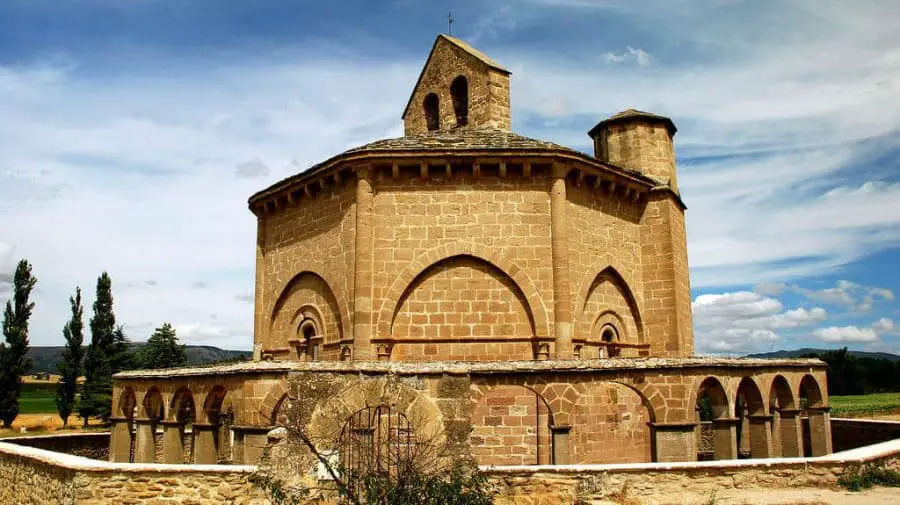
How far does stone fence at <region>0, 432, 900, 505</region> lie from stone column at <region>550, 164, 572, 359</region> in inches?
178

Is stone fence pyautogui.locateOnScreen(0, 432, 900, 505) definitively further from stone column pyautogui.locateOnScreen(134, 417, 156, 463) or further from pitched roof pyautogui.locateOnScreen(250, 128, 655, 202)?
pitched roof pyautogui.locateOnScreen(250, 128, 655, 202)

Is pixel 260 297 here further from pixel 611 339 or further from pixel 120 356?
pixel 120 356

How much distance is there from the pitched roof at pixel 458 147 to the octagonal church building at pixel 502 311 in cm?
5

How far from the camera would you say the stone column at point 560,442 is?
32.2ft

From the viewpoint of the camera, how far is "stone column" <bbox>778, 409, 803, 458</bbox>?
1248cm

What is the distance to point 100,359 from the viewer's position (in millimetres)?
38938

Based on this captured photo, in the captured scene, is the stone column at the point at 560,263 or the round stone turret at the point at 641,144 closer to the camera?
the stone column at the point at 560,263

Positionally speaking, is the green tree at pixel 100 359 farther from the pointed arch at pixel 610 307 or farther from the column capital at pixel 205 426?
the pointed arch at pixel 610 307

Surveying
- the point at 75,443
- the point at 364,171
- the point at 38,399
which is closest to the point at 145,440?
the point at 75,443

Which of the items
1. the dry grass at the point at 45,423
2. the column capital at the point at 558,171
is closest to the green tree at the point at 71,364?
the dry grass at the point at 45,423

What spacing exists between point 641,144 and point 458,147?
226 inches

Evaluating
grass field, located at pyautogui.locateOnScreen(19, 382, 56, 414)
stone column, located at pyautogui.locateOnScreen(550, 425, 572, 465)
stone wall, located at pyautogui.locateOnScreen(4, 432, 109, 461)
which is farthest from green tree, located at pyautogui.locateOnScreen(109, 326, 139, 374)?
stone column, located at pyautogui.locateOnScreen(550, 425, 572, 465)

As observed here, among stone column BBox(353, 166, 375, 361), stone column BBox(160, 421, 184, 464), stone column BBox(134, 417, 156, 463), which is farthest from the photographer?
stone column BBox(353, 166, 375, 361)

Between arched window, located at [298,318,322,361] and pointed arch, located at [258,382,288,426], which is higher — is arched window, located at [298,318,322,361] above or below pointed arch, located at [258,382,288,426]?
above
